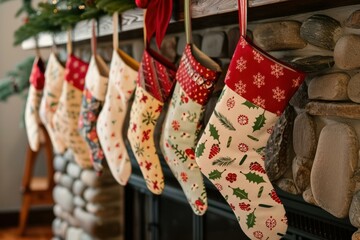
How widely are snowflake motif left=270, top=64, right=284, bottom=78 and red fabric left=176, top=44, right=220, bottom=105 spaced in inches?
8.7

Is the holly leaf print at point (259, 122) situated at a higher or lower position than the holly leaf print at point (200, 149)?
higher

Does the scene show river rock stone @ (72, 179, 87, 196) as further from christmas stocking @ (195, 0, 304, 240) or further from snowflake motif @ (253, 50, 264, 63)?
snowflake motif @ (253, 50, 264, 63)

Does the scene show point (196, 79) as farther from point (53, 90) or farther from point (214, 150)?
point (53, 90)

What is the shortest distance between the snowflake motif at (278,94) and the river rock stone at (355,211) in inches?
10.3

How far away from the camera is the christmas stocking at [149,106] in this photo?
1.65 m

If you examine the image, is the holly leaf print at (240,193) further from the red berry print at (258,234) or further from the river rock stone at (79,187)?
the river rock stone at (79,187)

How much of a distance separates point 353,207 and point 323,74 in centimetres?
31

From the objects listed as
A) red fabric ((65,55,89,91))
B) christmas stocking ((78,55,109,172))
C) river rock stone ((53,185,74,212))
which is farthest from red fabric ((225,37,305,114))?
river rock stone ((53,185,74,212))

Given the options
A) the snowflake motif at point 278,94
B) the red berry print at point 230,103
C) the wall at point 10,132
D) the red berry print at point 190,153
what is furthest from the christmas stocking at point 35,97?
the wall at point 10,132

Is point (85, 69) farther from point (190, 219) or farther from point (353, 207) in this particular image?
point (353, 207)

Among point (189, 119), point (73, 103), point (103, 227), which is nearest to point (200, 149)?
point (189, 119)

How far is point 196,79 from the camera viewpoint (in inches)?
56.1

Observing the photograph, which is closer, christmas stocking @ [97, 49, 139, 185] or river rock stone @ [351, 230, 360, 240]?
river rock stone @ [351, 230, 360, 240]

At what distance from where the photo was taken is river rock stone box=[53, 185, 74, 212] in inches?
117
